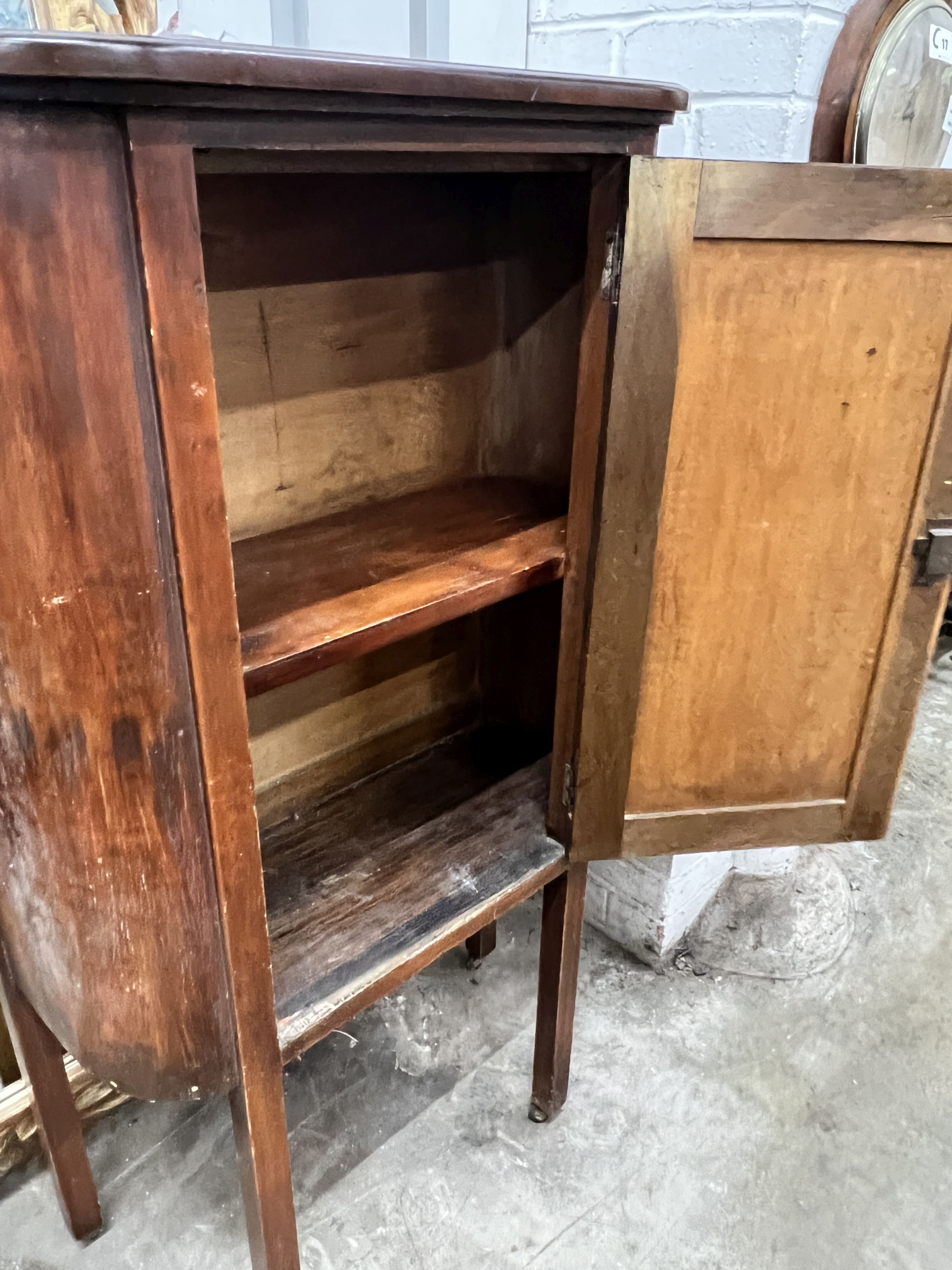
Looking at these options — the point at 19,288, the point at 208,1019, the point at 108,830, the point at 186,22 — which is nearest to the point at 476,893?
the point at 208,1019

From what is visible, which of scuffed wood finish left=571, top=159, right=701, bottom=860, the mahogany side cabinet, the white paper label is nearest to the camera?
the mahogany side cabinet

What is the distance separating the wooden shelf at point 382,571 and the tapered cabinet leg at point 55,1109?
53cm

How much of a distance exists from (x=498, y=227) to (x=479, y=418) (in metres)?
0.23

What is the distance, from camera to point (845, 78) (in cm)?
107

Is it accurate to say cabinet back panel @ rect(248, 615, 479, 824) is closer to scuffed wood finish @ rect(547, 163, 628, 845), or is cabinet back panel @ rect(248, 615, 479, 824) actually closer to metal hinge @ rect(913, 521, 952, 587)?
scuffed wood finish @ rect(547, 163, 628, 845)

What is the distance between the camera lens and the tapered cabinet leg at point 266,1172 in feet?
2.91

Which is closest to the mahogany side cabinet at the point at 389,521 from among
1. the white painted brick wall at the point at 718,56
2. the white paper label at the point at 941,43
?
the white painted brick wall at the point at 718,56

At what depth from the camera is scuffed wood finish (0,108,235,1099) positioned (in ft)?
1.77

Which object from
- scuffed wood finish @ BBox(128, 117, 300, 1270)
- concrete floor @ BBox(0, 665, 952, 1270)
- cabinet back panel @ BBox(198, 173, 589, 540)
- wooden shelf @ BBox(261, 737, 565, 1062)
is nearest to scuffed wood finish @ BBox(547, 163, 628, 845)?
wooden shelf @ BBox(261, 737, 565, 1062)

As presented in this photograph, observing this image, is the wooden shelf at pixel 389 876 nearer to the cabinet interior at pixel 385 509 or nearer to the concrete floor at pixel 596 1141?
the cabinet interior at pixel 385 509

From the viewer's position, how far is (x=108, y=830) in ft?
2.39

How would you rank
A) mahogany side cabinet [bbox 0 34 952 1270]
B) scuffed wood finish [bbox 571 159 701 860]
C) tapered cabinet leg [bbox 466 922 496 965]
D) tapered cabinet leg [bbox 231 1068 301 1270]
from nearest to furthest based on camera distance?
mahogany side cabinet [bbox 0 34 952 1270] → scuffed wood finish [bbox 571 159 701 860] → tapered cabinet leg [bbox 231 1068 301 1270] → tapered cabinet leg [bbox 466 922 496 965]

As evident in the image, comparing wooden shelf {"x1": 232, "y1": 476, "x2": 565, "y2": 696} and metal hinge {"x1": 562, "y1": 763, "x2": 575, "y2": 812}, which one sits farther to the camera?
metal hinge {"x1": 562, "y1": 763, "x2": 575, "y2": 812}

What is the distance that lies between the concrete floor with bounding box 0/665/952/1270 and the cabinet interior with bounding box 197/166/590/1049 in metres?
0.51
